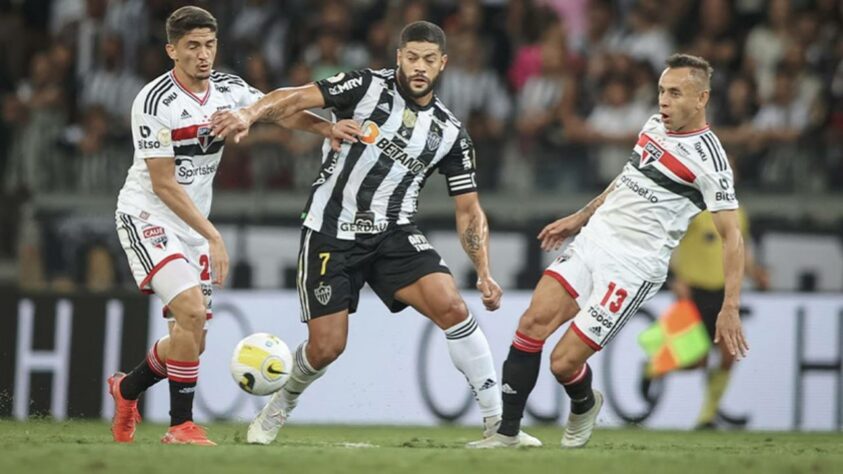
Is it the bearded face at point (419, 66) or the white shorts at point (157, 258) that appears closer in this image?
the white shorts at point (157, 258)

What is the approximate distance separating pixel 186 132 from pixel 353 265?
1374 mm

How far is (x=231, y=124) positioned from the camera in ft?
28.3

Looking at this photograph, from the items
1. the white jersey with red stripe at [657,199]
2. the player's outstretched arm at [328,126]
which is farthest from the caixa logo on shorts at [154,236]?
the white jersey with red stripe at [657,199]

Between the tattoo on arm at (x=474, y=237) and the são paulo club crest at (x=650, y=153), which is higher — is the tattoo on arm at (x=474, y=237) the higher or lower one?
the lower one

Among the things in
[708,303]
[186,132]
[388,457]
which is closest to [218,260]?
[186,132]

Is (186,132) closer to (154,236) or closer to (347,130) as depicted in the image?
(154,236)

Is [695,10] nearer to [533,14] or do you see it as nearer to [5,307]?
[533,14]

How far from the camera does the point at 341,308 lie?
9.28 metres

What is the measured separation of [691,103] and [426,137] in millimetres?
1703

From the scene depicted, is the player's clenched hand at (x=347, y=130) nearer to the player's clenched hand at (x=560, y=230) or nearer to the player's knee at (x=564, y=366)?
the player's clenched hand at (x=560, y=230)

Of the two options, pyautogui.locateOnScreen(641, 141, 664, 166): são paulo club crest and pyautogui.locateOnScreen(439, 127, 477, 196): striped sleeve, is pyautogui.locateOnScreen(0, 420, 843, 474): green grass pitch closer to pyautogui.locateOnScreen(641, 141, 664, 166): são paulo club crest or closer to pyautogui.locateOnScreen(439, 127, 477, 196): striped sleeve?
pyautogui.locateOnScreen(439, 127, 477, 196): striped sleeve

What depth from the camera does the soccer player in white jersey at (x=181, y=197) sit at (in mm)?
8773

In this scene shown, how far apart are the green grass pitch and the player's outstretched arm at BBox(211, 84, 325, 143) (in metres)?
1.98

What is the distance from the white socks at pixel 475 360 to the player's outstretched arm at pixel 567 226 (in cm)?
75
